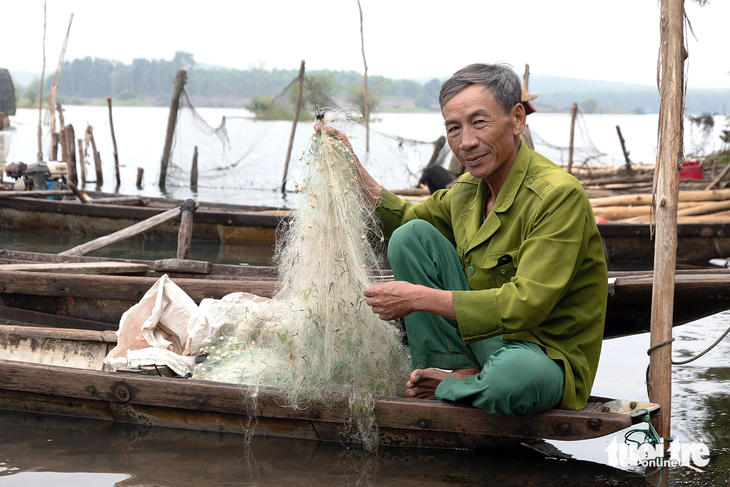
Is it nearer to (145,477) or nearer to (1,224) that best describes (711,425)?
(145,477)

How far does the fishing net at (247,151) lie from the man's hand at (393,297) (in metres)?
12.0

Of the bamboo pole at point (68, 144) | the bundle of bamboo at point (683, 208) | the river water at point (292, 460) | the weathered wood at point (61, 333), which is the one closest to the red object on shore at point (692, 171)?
the bundle of bamboo at point (683, 208)

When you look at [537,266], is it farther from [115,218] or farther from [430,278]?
[115,218]

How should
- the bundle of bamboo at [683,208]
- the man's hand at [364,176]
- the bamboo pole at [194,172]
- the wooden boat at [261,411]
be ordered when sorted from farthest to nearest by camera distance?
the bamboo pole at [194,172] → the bundle of bamboo at [683,208] → the man's hand at [364,176] → the wooden boat at [261,411]

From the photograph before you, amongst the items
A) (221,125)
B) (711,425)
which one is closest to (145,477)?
(711,425)

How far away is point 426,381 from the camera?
258cm

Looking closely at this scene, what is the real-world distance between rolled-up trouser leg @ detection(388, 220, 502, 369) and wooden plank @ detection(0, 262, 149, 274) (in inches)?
92.7

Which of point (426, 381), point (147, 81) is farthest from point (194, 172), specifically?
point (147, 81)

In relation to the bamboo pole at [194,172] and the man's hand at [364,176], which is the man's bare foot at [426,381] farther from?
the bamboo pole at [194,172]

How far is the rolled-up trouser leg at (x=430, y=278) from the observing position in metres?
2.47

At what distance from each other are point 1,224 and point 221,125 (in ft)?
19.6

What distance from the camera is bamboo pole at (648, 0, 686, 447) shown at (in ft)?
8.78

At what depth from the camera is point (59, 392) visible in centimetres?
292

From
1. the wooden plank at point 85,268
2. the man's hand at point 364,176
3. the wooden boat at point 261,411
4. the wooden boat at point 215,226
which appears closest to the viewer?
the wooden boat at point 261,411
